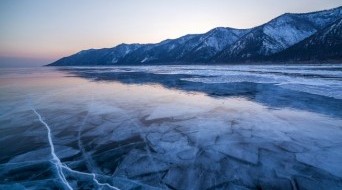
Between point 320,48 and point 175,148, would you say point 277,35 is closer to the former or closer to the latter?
A: point 320,48

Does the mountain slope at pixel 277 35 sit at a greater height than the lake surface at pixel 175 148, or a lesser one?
greater

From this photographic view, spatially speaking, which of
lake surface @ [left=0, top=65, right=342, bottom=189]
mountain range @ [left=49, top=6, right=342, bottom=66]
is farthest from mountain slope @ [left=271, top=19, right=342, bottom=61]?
lake surface @ [left=0, top=65, right=342, bottom=189]

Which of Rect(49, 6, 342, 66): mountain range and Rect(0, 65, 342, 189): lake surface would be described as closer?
Rect(0, 65, 342, 189): lake surface

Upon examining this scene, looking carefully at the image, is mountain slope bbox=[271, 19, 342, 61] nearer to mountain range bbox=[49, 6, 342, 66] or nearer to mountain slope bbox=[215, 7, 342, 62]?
mountain range bbox=[49, 6, 342, 66]

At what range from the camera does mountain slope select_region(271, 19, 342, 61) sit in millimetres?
76312

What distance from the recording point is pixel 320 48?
83.4 metres

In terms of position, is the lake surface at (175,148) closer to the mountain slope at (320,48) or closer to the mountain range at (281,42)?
the mountain range at (281,42)

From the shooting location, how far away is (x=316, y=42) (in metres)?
88.2

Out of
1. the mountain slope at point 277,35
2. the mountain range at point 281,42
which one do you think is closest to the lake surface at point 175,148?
the mountain range at point 281,42

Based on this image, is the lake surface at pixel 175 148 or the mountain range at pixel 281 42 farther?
the mountain range at pixel 281 42

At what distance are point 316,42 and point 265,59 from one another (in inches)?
789

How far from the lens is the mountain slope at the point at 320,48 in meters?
76.3

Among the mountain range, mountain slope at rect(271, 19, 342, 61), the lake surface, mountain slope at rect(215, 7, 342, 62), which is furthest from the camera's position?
mountain slope at rect(215, 7, 342, 62)

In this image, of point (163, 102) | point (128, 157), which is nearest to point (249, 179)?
point (128, 157)
